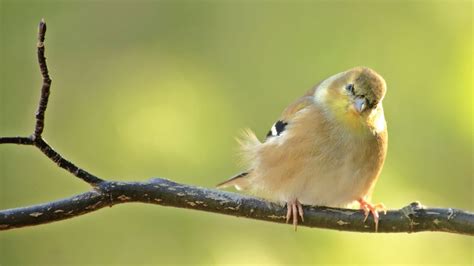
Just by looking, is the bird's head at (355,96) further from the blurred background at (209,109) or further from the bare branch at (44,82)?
the bare branch at (44,82)

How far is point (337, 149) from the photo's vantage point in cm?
288

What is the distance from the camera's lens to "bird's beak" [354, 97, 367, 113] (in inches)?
112

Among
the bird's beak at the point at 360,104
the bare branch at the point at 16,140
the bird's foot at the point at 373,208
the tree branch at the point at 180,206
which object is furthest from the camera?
the bird's beak at the point at 360,104

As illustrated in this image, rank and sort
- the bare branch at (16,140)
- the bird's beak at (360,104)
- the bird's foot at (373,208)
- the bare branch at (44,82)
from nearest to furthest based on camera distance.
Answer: the bare branch at (44,82) → the bare branch at (16,140) → the bird's foot at (373,208) → the bird's beak at (360,104)

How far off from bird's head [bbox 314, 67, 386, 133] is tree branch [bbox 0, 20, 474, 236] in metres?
0.59

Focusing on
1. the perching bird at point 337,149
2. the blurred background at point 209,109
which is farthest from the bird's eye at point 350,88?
the blurred background at point 209,109

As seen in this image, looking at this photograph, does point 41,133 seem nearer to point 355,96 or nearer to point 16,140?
point 16,140

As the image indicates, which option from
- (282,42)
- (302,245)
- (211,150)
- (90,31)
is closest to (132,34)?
(90,31)

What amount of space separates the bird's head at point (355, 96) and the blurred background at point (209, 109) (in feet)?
0.33

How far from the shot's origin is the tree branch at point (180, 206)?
1.99 m

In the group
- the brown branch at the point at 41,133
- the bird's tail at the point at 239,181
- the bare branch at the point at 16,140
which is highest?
the bird's tail at the point at 239,181

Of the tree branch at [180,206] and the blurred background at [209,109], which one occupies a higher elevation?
the blurred background at [209,109]

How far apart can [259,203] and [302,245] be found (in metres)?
0.38

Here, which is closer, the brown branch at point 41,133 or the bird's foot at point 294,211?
the brown branch at point 41,133
